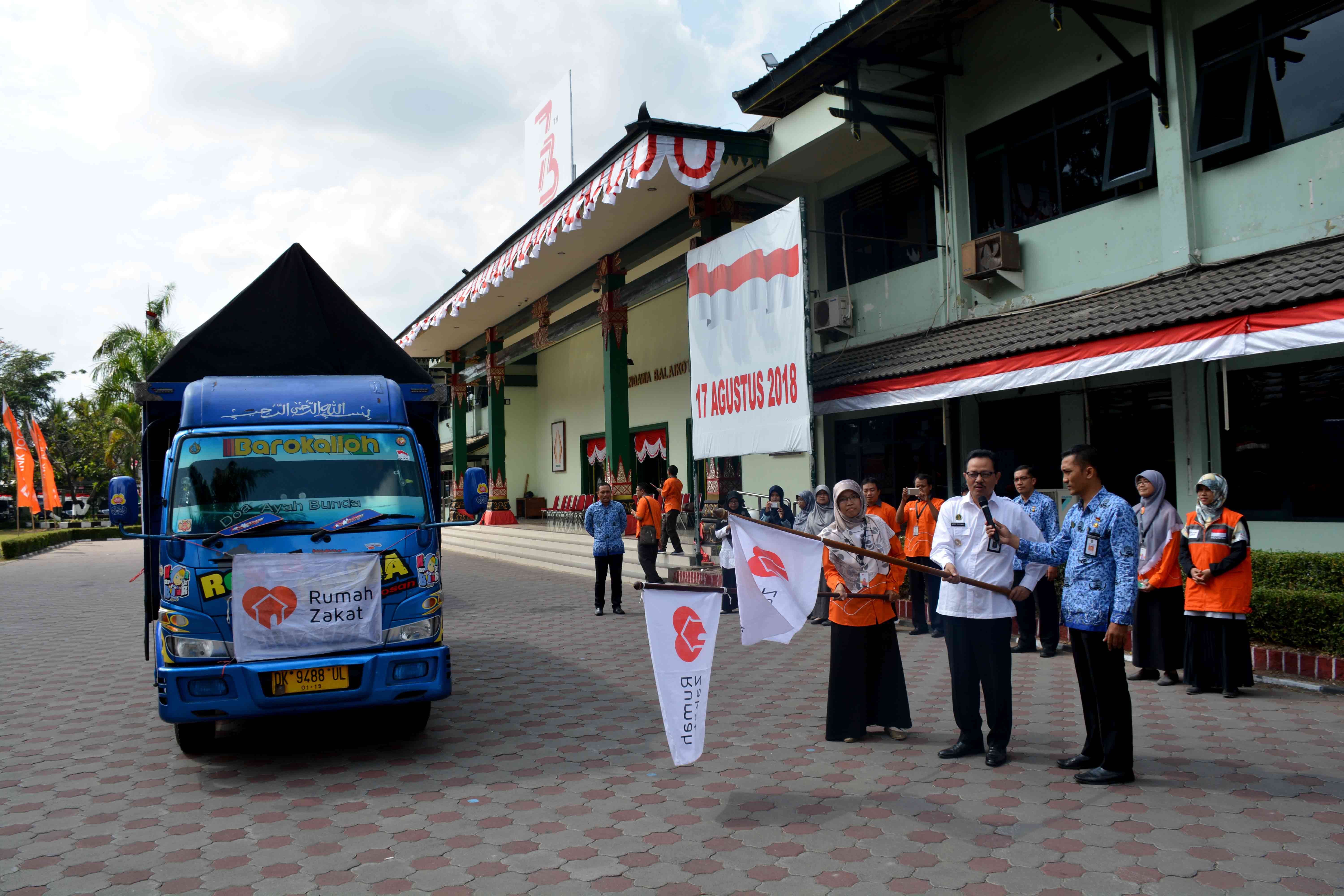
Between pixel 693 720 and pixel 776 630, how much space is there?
0.83 metres

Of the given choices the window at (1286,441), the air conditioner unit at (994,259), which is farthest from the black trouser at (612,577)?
the window at (1286,441)

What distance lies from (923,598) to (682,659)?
6.01m

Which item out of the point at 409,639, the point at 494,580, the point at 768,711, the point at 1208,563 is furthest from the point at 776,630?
the point at 494,580

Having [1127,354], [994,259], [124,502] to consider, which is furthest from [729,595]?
[124,502]

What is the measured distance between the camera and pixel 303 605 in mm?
5441

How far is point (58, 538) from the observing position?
110ft

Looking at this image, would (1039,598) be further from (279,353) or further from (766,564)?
(279,353)

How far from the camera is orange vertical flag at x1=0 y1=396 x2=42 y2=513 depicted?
29906 millimetres

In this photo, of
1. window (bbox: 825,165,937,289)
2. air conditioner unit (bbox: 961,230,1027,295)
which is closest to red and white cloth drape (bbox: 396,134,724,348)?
window (bbox: 825,165,937,289)

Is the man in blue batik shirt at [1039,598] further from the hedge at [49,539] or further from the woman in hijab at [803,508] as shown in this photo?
the hedge at [49,539]

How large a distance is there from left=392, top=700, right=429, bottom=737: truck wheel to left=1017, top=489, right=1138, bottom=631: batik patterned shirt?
4.09 m

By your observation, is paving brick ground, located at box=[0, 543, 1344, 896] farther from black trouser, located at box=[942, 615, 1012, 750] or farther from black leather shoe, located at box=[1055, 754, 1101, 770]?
black trouser, located at box=[942, 615, 1012, 750]

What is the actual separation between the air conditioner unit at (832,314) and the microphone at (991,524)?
28.8ft

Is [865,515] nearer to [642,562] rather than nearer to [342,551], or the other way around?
[342,551]
